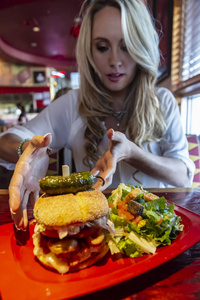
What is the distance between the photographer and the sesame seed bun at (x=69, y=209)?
2.58ft

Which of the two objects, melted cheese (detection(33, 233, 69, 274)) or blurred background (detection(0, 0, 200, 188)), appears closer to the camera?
melted cheese (detection(33, 233, 69, 274))

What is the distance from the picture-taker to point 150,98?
80.0 inches

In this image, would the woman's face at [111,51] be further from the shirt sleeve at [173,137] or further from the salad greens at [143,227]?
the salad greens at [143,227]

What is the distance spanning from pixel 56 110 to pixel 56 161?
0.54 metres

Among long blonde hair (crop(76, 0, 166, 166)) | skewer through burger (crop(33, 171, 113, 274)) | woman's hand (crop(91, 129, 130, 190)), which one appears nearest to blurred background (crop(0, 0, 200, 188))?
long blonde hair (crop(76, 0, 166, 166))

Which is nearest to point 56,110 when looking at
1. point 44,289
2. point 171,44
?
point 44,289

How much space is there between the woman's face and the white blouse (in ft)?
1.49

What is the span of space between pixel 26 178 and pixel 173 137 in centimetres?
150

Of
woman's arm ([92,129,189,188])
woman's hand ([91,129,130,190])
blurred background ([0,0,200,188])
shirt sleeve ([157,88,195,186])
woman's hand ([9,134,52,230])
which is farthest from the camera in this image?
blurred background ([0,0,200,188])

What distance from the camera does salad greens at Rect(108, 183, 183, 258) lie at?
0.88 m

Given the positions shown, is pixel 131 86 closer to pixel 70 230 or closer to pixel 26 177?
pixel 26 177

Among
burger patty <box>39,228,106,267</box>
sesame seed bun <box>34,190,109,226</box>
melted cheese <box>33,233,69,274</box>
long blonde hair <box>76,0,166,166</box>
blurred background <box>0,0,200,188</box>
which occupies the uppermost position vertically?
blurred background <box>0,0,200,188</box>

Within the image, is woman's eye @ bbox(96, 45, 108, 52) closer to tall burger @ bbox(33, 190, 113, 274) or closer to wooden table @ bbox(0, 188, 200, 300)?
tall burger @ bbox(33, 190, 113, 274)

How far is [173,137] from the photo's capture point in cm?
210
